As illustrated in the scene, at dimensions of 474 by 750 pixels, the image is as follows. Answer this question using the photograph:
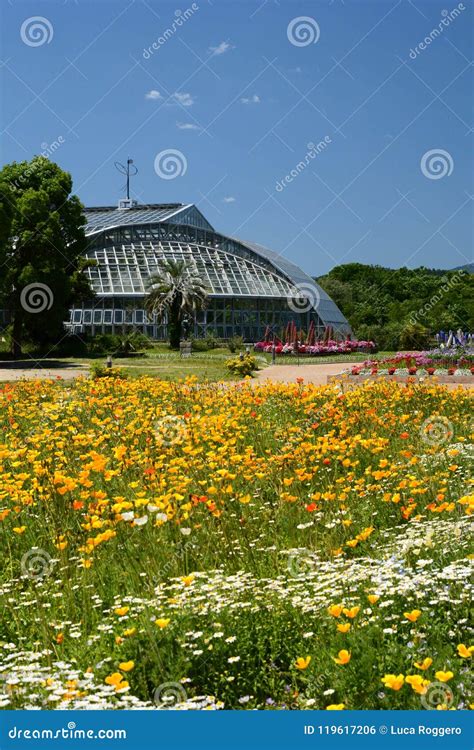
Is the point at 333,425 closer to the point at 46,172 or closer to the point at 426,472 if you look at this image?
the point at 426,472

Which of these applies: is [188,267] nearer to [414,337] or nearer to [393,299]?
[414,337]

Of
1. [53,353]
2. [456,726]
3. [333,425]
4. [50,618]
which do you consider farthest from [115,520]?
[53,353]

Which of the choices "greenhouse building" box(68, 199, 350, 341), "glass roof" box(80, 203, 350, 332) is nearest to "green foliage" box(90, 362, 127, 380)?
"greenhouse building" box(68, 199, 350, 341)

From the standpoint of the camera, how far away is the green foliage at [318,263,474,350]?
60.1m

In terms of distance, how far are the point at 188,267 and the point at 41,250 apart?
14162mm

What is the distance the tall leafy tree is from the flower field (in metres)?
31.6

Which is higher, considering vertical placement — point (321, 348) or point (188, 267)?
point (188, 267)

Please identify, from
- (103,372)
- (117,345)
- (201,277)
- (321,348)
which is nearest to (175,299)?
(117,345)

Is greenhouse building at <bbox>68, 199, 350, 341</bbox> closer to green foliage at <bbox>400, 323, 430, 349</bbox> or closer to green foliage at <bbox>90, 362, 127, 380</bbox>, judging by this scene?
green foliage at <bbox>400, 323, 430, 349</bbox>

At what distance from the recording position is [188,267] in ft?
170

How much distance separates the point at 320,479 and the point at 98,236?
5056 centimetres

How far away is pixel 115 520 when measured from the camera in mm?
5215

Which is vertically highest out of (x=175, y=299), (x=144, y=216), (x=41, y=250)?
(x=144, y=216)

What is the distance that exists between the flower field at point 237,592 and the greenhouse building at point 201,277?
40740 mm
